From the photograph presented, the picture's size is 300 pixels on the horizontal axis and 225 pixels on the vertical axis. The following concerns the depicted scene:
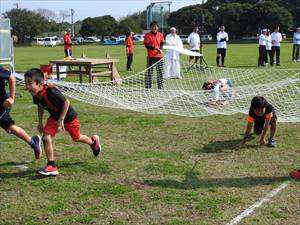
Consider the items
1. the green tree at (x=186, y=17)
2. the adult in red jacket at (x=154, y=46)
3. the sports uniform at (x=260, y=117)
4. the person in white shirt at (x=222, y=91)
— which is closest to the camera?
the sports uniform at (x=260, y=117)

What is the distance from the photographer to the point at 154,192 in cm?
469

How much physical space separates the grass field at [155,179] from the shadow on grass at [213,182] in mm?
11

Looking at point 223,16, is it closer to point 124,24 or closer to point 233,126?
point 124,24

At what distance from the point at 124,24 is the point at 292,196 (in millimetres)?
103808

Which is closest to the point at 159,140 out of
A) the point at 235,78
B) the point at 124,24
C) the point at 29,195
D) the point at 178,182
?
the point at 178,182

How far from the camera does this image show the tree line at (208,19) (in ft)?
274

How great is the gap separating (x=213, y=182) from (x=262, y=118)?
6.03ft

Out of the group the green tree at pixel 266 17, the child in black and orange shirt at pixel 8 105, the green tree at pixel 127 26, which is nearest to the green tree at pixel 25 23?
the green tree at pixel 127 26

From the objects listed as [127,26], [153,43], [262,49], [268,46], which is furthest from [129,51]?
[127,26]

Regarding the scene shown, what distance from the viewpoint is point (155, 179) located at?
5105 mm

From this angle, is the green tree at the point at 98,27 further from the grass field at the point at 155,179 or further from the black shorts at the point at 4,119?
the black shorts at the point at 4,119

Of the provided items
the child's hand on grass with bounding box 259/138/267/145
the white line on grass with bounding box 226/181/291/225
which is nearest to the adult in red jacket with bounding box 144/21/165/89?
the child's hand on grass with bounding box 259/138/267/145

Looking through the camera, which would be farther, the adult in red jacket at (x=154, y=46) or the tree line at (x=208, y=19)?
the tree line at (x=208, y=19)

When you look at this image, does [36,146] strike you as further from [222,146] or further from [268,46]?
[268,46]
